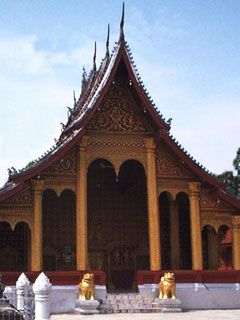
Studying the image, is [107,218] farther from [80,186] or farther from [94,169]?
[80,186]

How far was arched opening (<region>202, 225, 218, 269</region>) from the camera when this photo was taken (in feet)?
69.7

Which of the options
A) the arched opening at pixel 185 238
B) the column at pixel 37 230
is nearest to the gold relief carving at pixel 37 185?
the column at pixel 37 230

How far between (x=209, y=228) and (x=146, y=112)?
5143mm

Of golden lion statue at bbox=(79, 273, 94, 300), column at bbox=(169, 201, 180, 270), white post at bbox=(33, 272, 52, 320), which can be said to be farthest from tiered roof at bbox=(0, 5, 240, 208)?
white post at bbox=(33, 272, 52, 320)

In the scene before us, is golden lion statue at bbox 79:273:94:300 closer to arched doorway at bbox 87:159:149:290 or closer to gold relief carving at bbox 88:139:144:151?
arched doorway at bbox 87:159:149:290

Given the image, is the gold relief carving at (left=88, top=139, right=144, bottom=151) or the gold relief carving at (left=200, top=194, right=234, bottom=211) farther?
the gold relief carving at (left=200, top=194, right=234, bottom=211)

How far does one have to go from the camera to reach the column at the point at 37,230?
1762cm

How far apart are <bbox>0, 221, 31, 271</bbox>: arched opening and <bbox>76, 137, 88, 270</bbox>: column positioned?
10.3 feet

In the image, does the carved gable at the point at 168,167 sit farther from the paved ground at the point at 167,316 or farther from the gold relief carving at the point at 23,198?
the paved ground at the point at 167,316

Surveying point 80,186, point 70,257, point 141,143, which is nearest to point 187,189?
point 141,143

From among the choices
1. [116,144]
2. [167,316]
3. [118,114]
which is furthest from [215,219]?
[167,316]

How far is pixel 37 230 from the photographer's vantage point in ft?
58.2

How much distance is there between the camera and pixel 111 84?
1898 cm

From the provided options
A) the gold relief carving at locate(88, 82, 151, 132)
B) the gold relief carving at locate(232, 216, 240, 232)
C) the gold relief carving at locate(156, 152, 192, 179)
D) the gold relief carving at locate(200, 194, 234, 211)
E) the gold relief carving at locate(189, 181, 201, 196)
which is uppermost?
the gold relief carving at locate(88, 82, 151, 132)
